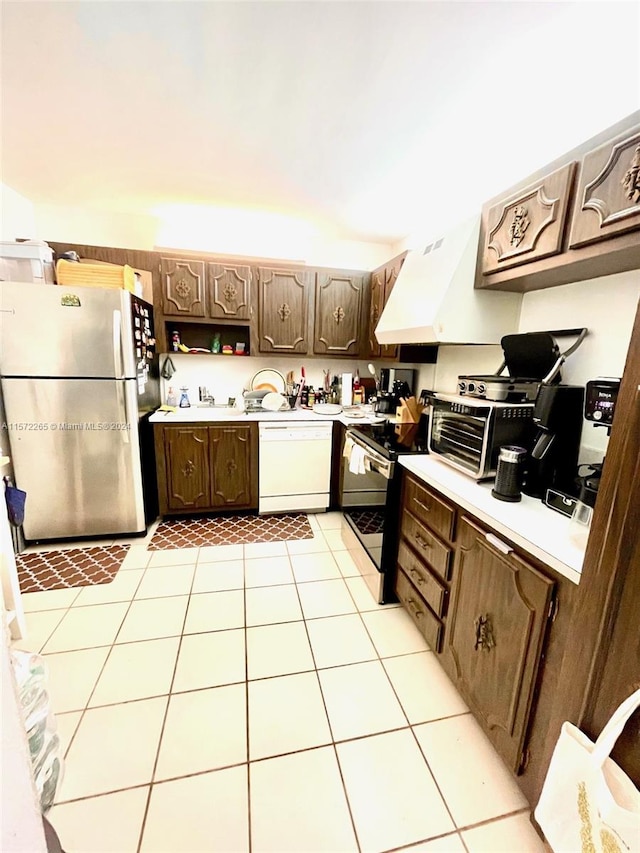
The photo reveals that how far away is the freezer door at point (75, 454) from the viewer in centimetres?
224

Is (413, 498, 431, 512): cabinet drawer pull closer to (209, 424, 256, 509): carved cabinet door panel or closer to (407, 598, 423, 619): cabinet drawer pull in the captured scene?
(407, 598, 423, 619): cabinet drawer pull

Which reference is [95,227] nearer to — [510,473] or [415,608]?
[510,473]

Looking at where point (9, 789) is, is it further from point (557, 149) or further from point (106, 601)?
point (557, 149)

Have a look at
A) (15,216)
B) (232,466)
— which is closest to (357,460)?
(232,466)

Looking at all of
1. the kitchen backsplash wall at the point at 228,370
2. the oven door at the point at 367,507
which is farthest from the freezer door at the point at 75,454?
the oven door at the point at 367,507

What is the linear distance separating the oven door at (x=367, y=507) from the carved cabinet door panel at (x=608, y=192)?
48.0 inches

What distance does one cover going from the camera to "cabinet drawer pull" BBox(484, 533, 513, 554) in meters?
1.10

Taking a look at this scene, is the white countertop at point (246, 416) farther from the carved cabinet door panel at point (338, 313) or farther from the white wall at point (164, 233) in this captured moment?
the white wall at point (164, 233)

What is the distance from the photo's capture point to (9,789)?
64 centimetres

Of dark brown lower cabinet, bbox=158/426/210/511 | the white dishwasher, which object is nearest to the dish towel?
the white dishwasher

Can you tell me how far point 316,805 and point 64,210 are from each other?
4000mm

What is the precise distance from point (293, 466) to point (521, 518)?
1.96m

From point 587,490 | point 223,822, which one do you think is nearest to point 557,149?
point 587,490

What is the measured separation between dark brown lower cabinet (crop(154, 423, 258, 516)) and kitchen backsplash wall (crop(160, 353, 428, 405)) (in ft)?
1.63
